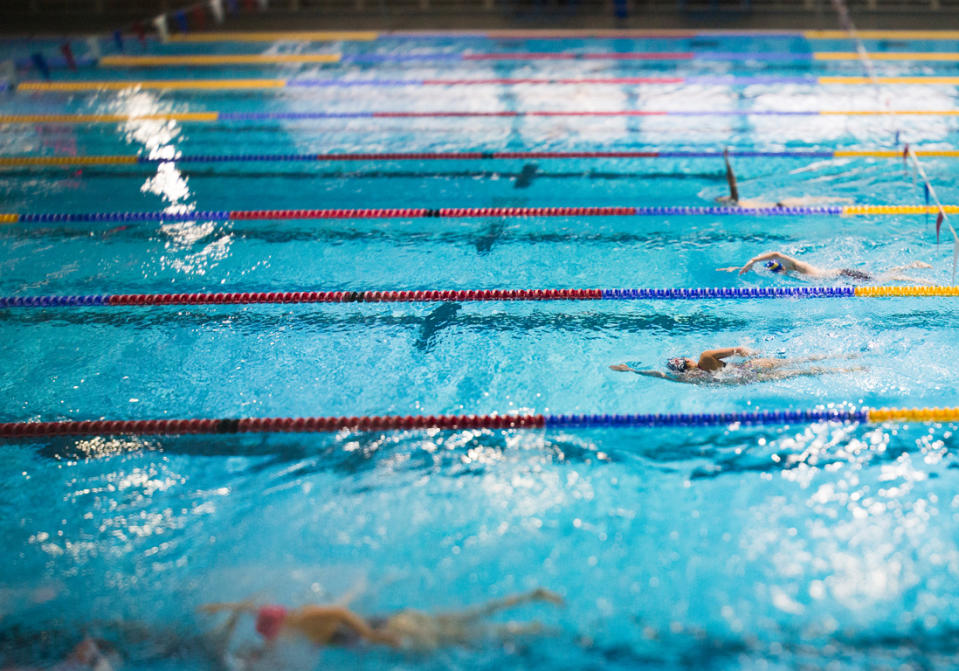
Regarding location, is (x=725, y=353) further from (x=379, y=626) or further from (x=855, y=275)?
(x=379, y=626)

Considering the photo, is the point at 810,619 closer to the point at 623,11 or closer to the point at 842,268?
the point at 842,268

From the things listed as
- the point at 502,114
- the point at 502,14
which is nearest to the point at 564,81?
the point at 502,114

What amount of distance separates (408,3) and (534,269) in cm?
844

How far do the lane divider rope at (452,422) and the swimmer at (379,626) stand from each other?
868mm

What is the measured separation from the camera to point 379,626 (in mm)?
2348

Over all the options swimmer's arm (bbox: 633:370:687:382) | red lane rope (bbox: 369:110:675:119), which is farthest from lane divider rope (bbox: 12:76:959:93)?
swimmer's arm (bbox: 633:370:687:382)

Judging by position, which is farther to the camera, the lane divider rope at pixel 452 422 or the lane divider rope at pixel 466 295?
the lane divider rope at pixel 466 295

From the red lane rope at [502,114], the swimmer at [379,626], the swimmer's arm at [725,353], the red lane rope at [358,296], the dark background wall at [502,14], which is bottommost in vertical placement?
the swimmer at [379,626]

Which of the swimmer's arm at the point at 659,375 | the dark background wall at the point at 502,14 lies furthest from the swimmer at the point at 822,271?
the dark background wall at the point at 502,14

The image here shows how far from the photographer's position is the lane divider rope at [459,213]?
15.9 ft

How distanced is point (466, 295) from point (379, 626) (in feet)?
6.77

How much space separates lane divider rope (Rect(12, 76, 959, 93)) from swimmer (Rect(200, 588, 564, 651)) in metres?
6.50

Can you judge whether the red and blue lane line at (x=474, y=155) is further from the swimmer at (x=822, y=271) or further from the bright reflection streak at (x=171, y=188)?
the swimmer at (x=822, y=271)

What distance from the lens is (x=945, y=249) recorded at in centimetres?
431
